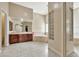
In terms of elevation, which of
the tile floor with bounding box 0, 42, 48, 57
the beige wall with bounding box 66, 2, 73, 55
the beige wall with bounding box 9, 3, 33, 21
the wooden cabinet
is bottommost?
the tile floor with bounding box 0, 42, 48, 57

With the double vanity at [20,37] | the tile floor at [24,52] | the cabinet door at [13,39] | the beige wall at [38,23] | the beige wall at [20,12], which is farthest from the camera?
the beige wall at [38,23]

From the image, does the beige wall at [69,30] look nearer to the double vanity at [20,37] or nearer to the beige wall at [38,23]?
the double vanity at [20,37]

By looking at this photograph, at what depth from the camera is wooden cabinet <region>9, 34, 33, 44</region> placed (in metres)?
8.11

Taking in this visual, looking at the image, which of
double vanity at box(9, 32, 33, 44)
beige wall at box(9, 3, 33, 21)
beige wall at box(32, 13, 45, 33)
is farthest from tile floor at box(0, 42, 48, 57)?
beige wall at box(32, 13, 45, 33)

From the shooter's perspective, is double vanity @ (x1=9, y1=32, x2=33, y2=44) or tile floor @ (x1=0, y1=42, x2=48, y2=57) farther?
double vanity @ (x1=9, y1=32, x2=33, y2=44)

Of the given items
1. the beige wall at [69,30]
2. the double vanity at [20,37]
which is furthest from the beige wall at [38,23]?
the beige wall at [69,30]

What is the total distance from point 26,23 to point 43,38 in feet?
6.19

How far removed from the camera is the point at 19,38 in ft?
29.5

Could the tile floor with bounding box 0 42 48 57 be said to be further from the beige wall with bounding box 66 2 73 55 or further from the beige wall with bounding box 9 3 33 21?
the beige wall with bounding box 9 3 33 21

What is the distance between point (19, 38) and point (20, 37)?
0.14 m

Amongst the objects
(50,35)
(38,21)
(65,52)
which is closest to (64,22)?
(65,52)

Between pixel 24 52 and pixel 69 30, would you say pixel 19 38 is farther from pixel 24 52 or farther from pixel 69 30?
pixel 69 30

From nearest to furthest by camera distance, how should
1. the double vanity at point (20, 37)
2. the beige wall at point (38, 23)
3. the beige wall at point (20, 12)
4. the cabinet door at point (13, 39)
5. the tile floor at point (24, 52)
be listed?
the tile floor at point (24, 52) → the beige wall at point (20, 12) → the cabinet door at point (13, 39) → the double vanity at point (20, 37) → the beige wall at point (38, 23)

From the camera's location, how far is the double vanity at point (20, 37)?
8.18m
